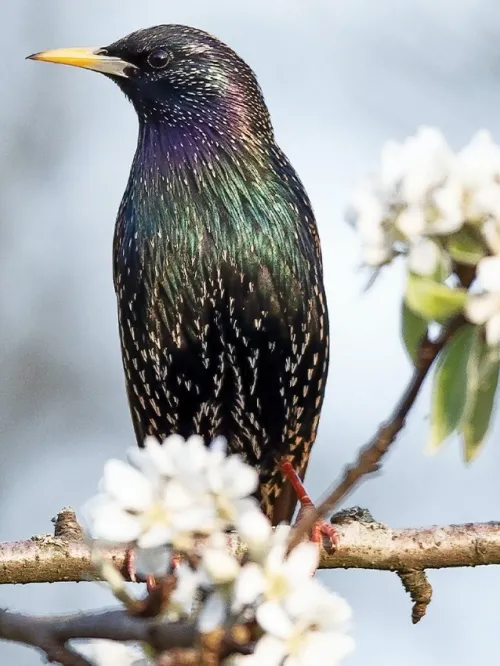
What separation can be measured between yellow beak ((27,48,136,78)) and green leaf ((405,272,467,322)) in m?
3.23

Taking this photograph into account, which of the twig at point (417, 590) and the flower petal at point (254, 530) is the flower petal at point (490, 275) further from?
the twig at point (417, 590)

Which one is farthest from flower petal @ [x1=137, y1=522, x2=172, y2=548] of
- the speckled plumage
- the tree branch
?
the speckled plumage

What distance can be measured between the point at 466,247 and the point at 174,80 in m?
3.24

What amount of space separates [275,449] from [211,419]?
0.30 meters

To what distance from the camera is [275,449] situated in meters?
4.26

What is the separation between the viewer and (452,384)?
3.89 feet

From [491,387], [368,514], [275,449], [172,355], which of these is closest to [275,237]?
[172,355]

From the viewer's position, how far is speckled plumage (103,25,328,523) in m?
3.84

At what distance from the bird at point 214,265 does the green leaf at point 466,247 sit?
267 cm

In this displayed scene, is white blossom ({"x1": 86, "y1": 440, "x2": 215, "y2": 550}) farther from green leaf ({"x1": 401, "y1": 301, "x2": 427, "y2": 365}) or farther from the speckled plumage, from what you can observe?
the speckled plumage

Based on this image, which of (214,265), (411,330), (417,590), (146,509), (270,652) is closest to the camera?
(270,652)

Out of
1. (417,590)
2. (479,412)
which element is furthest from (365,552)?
(479,412)

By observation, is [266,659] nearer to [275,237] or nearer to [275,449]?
[275,237]

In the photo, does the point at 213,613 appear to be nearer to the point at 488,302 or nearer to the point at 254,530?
the point at 254,530
